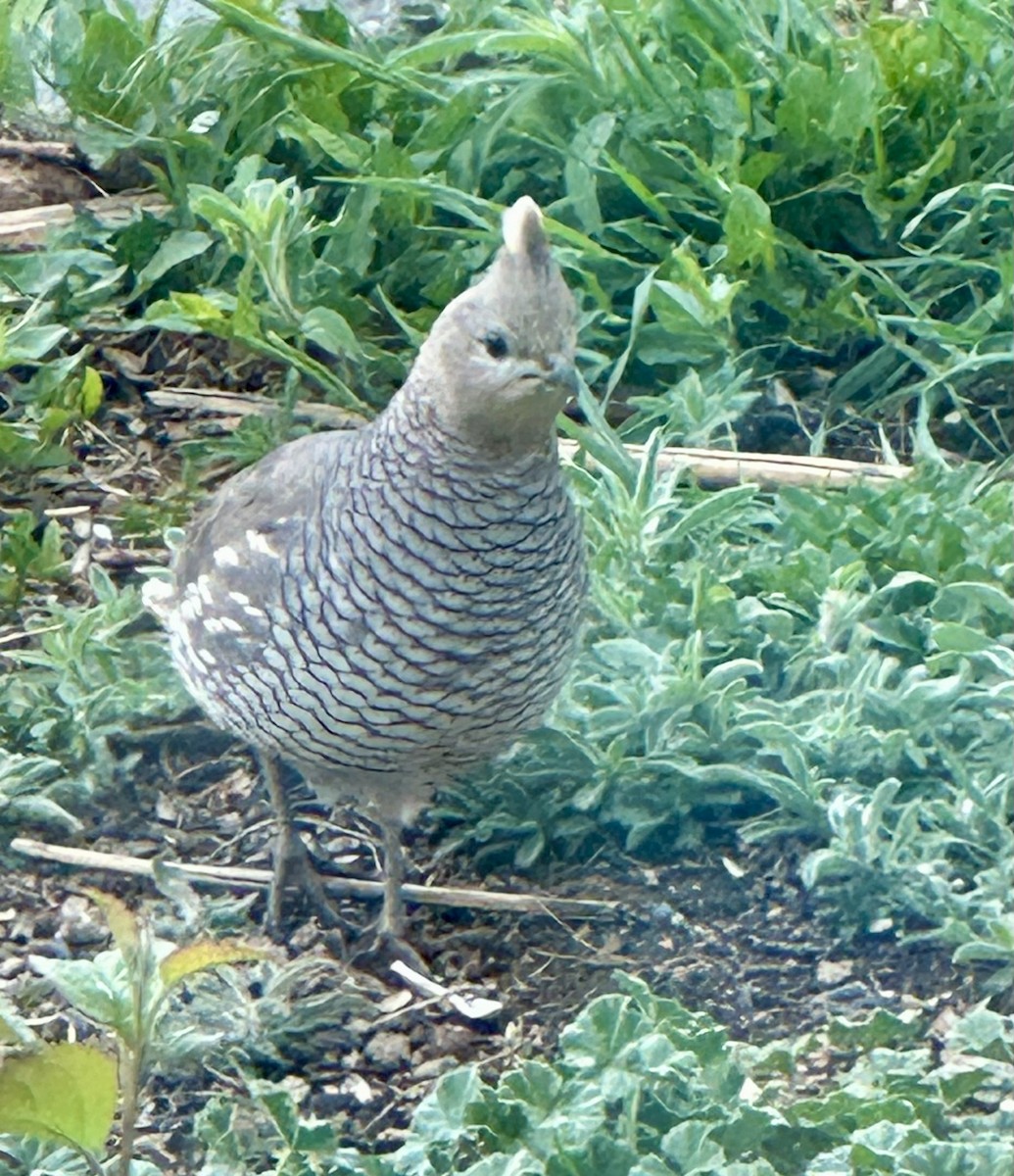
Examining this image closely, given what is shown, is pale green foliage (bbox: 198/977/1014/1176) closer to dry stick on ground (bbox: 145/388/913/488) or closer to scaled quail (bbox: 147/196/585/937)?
scaled quail (bbox: 147/196/585/937)

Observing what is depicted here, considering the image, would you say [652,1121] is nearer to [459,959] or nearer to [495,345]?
[459,959]

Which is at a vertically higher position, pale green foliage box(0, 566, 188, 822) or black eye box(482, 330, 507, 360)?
black eye box(482, 330, 507, 360)

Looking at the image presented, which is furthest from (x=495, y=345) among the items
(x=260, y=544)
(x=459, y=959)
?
(x=459, y=959)

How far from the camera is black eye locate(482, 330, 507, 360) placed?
10.8ft

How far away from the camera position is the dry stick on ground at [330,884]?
392 cm

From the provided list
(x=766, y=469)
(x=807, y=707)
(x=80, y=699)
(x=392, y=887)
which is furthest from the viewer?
(x=766, y=469)

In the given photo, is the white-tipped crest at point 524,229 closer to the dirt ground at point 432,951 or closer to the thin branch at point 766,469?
the dirt ground at point 432,951

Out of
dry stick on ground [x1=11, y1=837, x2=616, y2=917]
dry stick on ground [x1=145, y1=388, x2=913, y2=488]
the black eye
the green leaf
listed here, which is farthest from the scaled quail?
dry stick on ground [x1=145, y1=388, x2=913, y2=488]

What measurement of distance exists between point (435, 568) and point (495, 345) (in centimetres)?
39

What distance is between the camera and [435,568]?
344cm

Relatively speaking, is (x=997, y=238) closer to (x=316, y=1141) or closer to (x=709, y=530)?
(x=709, y=530)

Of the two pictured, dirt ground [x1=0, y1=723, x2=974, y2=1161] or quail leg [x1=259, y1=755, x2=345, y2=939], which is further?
quail leg [x1=259, y1=755, x2=345, y2=939]

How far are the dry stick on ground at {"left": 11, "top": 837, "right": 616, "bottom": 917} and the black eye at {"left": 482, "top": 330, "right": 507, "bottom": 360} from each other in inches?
44.4

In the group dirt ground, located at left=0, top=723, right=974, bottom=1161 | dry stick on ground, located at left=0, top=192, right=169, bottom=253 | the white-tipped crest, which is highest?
the white-tipped crest
